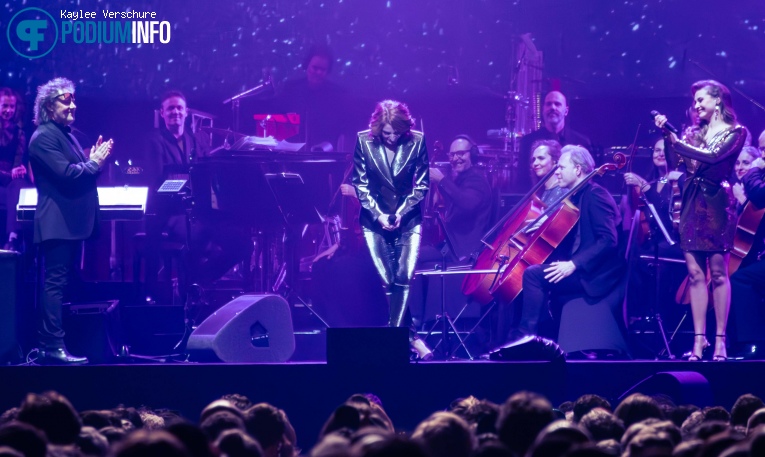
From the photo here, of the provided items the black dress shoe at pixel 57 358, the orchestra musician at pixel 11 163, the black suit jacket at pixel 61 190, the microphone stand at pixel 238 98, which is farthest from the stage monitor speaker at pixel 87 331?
the microphone stand at pixel 238 98

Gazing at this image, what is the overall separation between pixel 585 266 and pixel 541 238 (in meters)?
0.45

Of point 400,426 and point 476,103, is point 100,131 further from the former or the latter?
point 400,426

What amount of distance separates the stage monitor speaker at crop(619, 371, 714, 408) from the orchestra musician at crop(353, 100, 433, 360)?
→ 5.89 feet

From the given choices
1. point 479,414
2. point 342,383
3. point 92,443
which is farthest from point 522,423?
point 342,383

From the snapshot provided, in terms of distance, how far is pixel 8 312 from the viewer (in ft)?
27.5

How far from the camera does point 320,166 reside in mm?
10867

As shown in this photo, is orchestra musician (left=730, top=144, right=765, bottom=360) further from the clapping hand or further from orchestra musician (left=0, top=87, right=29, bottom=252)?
orchestra musician (left=0, top=87, right=29, bottom=252)

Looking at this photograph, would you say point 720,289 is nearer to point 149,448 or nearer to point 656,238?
point 656,238

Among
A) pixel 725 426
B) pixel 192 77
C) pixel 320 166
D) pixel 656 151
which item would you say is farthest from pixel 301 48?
pixel 725 426

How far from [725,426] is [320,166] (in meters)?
7.06

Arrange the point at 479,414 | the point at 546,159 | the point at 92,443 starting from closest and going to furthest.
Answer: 1. the point at 92,443
2. the point at 479,414
3. the point at 546,159

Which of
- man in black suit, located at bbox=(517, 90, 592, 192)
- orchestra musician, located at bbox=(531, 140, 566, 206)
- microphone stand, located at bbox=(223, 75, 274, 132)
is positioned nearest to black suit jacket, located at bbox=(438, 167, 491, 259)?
man in black suit, located at bbox=(517, 90, 592, 192)

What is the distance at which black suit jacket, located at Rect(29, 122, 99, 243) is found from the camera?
8281 mm

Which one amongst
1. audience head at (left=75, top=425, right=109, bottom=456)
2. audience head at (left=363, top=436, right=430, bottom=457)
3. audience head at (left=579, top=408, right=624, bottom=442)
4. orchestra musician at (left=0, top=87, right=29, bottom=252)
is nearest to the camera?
audience head at (left=363, top=436, right=430, bottom=457)
